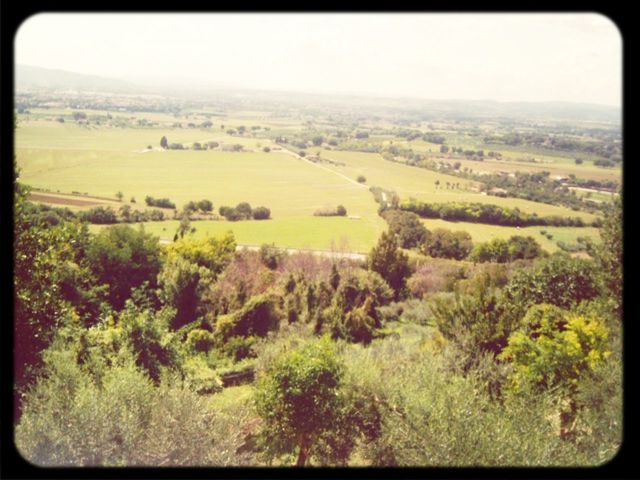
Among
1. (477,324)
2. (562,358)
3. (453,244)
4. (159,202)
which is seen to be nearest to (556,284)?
(477,324)

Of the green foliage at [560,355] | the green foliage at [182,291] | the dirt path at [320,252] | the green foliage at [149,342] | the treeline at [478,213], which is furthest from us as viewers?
the treeline at [478,213]

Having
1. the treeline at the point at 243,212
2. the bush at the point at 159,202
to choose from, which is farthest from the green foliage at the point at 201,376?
the treeline at the point at 243,212

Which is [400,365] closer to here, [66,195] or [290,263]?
[290,263]

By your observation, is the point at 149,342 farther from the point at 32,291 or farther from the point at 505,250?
the point at 505,250

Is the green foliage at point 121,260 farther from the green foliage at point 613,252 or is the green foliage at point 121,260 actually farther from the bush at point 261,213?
the green foliage at point 613,252

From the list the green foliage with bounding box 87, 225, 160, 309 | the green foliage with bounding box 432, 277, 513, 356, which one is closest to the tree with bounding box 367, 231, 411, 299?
the green foliage with bounding box 87, 225, 160, 309

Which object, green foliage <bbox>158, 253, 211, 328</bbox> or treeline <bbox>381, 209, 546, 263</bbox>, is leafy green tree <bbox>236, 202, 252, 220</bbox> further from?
green foliage <bbox>158, 253, 211, 328</bbox>

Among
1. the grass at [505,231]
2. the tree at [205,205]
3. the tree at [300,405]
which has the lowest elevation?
the tree at [300,405]
